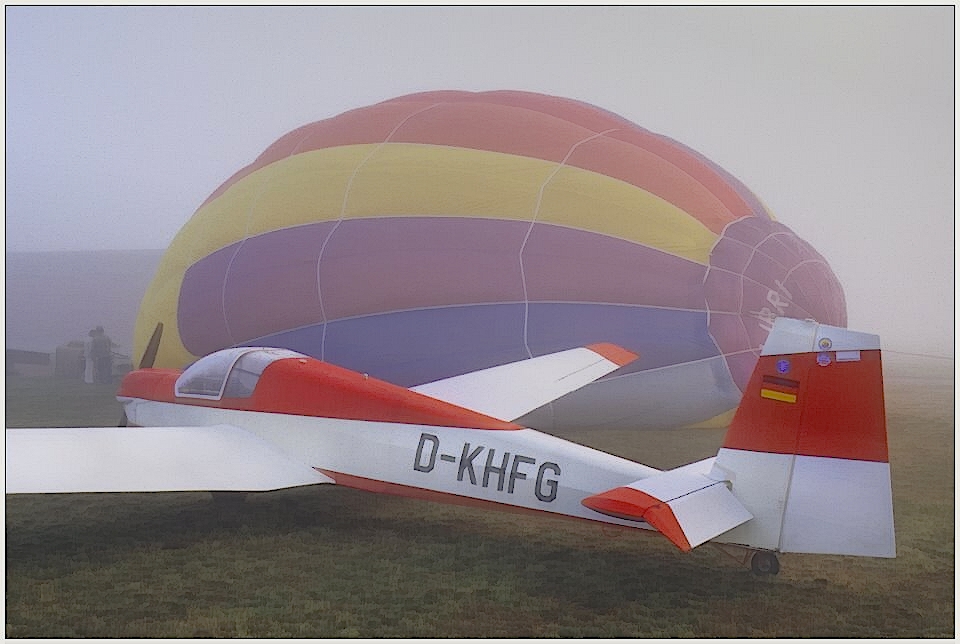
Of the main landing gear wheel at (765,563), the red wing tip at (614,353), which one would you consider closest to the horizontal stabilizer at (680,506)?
the main landing gear wheel at (765,563)

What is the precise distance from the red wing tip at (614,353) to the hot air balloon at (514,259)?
0.17 feet

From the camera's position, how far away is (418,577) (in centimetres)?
422

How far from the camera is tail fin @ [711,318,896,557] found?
3.52 m

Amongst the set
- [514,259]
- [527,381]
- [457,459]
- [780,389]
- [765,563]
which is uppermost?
[514,259]

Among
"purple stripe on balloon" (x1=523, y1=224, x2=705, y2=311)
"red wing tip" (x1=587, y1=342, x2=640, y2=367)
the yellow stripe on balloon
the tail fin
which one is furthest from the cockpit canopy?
the tail fin

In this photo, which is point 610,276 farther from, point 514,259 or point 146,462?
point 146,462

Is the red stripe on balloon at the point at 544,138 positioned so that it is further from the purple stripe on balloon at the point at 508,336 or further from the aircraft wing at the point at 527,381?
the aircraft wing at the point at 527,381

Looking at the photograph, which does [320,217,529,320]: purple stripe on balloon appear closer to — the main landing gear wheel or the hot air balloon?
the hot air balloon

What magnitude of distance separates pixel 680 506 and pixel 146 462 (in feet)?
7.17

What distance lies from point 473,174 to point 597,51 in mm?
973

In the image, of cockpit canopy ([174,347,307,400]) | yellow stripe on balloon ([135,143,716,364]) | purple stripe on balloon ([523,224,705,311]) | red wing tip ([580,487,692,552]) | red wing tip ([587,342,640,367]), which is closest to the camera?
red wing tip ([580,487,692,552])

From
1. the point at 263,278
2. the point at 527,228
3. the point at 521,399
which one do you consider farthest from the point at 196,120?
the point at 521,399

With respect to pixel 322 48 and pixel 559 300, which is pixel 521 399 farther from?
pixel 322 48

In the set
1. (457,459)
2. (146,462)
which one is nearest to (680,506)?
(457,459)
